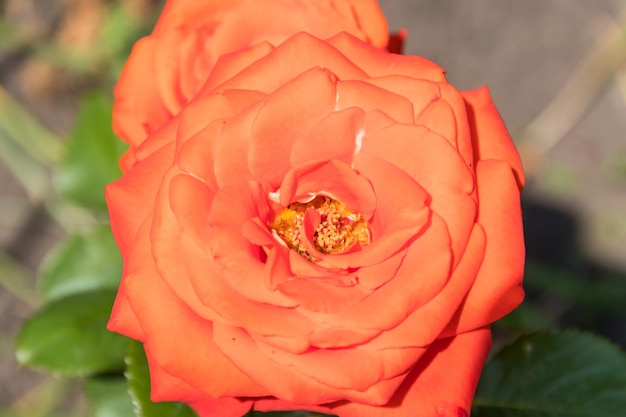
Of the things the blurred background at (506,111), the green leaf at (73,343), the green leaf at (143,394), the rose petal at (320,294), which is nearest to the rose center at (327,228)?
the rose petal at (320,294)

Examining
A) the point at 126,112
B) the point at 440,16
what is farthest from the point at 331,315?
the point at 440,16

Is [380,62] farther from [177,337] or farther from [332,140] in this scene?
[177,337]

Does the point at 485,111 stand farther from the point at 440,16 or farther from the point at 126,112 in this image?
the point at 440,16

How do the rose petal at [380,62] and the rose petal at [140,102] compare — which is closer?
the rose petal at [380,62]

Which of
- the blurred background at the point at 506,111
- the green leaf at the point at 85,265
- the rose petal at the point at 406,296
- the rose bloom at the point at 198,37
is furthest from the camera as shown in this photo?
the blurred background at the point at 506,111

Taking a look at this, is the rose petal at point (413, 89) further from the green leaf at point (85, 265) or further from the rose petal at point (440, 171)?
the green leaf at point (85, 265)

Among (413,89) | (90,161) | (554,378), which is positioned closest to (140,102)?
(413,89)
